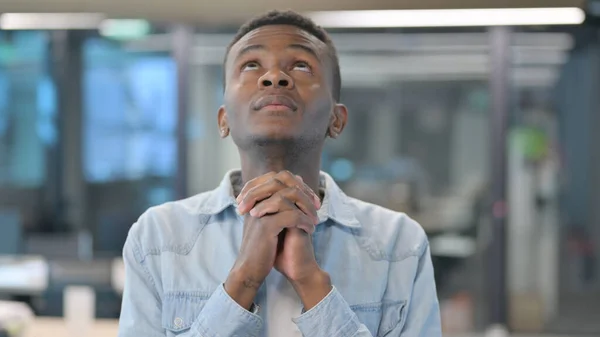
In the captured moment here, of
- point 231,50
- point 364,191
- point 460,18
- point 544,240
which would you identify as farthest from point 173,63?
point 231,50

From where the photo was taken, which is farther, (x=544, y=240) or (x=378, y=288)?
(x=544, y=240)

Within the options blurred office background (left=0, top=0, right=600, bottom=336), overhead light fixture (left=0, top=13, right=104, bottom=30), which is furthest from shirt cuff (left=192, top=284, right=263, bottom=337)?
overhead light fixture (left=0, top=13, right=104, bottom=30)

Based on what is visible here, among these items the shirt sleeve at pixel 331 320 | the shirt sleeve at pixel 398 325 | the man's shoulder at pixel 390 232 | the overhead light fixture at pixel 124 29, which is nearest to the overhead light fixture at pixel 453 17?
the overhead light fixture at pixel 124 29

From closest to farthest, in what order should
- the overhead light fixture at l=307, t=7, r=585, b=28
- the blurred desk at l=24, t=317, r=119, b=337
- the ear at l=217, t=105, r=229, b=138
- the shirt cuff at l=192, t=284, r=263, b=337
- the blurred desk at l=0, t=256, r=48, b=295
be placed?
the shirt cuff at l=192, t=284, r=263, b=337
the ear at l=217, t=105, r=229, b=138
the blurred desk at l=24, t=317, r=119, b=337
the blurred desk at l=0, t=256, r=48, b=295
the overhead light fixture at l=307, t=7, r=585, b=28

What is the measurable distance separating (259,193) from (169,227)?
19 centimetres

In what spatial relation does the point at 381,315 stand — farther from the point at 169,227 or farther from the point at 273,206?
the point at 169,227

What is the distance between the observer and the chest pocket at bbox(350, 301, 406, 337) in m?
0.98

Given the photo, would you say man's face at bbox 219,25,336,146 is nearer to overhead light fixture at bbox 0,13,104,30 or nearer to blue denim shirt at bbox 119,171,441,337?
blue denim shirt at bbox 119,171,441,337

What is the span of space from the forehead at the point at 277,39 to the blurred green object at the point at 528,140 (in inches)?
112

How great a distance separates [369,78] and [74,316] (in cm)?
222

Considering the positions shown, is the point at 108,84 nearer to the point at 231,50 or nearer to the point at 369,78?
the point at 369,78

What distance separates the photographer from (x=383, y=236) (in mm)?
1043

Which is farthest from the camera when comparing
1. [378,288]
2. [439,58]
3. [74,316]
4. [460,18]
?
[439,58]

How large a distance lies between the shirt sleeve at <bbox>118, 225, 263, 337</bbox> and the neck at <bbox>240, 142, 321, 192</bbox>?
0.69 ft
